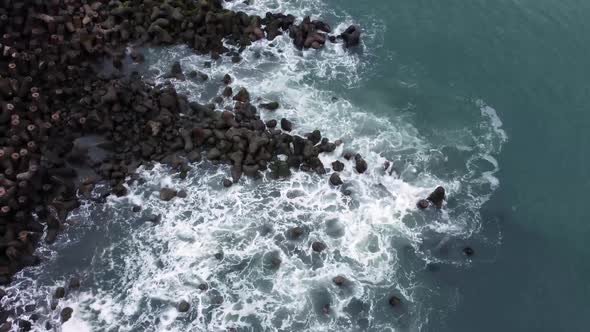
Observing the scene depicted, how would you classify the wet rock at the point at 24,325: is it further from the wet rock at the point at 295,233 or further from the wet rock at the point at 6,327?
the wet rock at the point at 295,233

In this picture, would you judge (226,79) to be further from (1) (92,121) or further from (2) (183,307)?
(2) (183,307)

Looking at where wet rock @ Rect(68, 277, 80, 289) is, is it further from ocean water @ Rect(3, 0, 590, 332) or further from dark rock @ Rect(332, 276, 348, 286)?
dark rock @ Rect(332, 276, 348, 286)

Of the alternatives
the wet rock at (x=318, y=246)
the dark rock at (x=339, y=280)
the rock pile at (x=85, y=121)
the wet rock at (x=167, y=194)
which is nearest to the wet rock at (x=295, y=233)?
the wet rock at (x=318, y=246)

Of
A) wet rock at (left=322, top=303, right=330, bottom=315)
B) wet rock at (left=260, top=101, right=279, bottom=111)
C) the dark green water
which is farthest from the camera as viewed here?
wet rock at (left=260, top=101, right=279, bottom=111)

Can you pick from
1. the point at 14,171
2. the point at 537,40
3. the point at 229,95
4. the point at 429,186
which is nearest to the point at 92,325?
the point at 14,171

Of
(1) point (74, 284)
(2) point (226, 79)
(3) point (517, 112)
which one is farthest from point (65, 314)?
(3) point (517, 112)

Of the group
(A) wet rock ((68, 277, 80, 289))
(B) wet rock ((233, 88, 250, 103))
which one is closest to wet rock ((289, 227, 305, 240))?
(B) wet rock ((233, 88, 250, 103))
